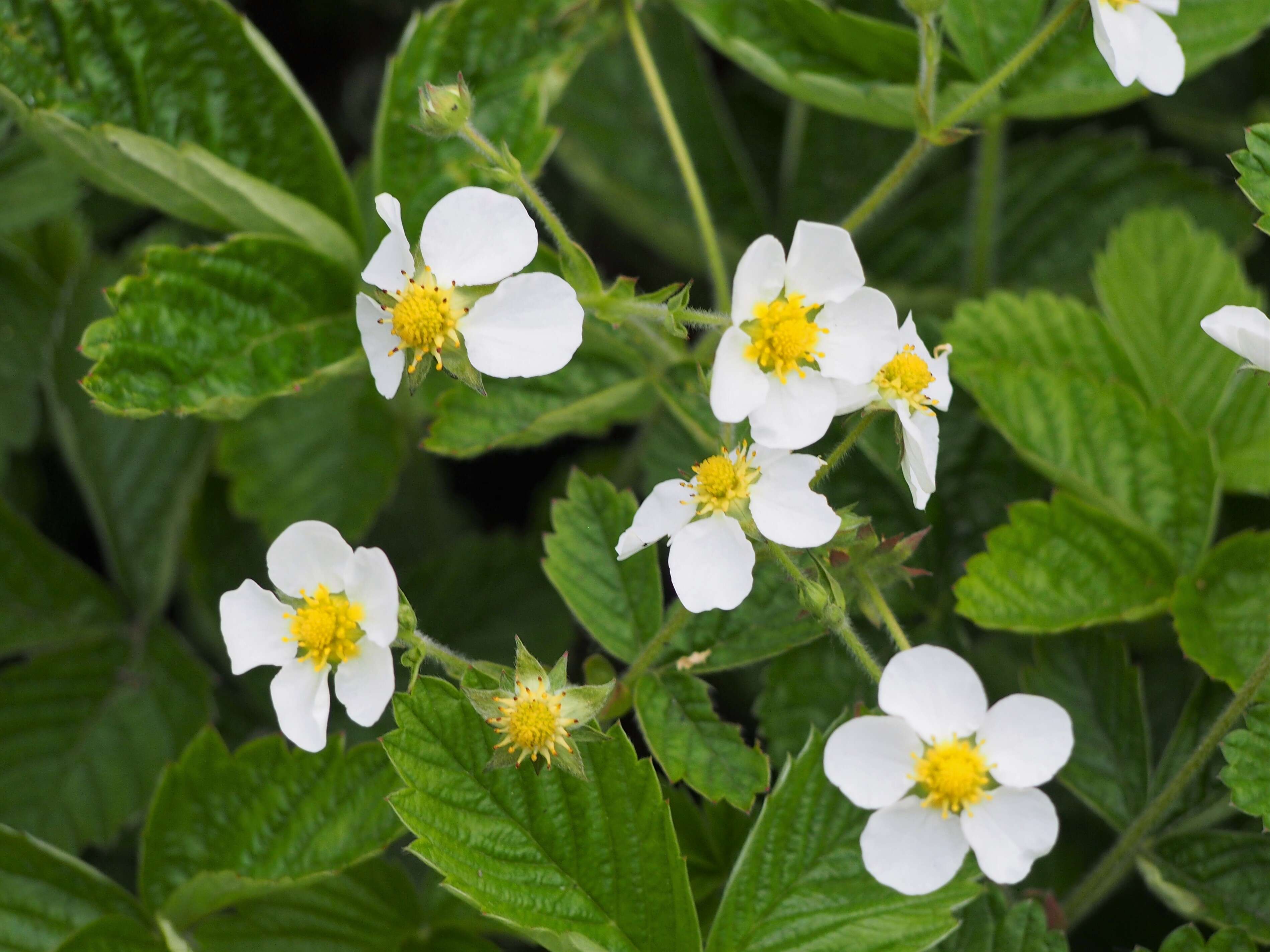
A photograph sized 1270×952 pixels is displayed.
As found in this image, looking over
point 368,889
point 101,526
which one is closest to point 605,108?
point 101,526

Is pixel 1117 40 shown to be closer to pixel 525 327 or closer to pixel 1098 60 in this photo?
pixel 1098 60

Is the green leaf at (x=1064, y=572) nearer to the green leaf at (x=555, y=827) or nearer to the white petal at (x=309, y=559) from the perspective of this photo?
the green leaf at (x=555, y=827)

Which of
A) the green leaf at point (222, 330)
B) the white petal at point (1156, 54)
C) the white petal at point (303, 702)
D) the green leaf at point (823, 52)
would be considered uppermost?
the white petal at point (1156, 54)

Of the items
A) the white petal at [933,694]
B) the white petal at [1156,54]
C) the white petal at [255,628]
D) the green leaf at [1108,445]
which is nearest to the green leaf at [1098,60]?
the white petal at [1156,54]

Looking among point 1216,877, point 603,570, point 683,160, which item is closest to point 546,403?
point 603,570

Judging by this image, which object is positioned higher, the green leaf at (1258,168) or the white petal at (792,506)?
the green leaf at (1258,168)

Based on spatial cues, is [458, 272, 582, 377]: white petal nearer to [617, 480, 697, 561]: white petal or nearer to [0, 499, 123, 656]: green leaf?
[617, 480, 697, 561]: white petal

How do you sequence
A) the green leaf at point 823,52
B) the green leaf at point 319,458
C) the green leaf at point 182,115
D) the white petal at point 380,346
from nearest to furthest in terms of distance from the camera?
the white petal at point 380,346 → the green leaf at point 182,115 → the green leaf at point 823,52 → the green leaf at point 319,458
